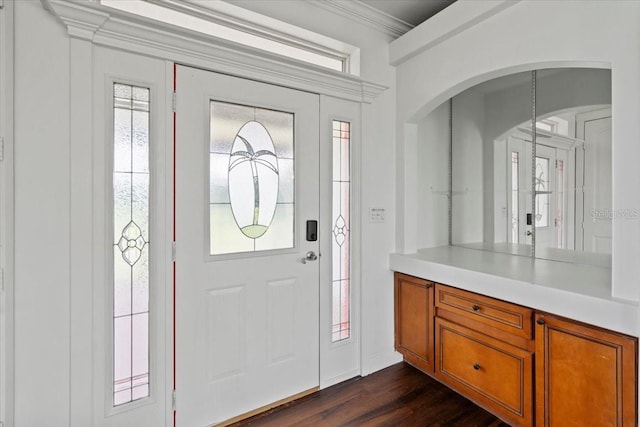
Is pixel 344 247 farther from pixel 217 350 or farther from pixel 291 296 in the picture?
pixel 217 350

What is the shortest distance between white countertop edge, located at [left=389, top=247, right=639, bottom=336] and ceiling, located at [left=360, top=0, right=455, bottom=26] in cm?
193

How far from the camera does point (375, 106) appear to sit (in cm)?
265

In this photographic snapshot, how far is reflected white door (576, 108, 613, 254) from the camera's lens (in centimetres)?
221

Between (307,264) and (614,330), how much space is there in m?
1.67

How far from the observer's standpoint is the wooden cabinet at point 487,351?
187cm

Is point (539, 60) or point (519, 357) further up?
point (539, 60)

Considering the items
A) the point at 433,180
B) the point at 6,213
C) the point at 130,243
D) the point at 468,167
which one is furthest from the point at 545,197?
the point at 6,213

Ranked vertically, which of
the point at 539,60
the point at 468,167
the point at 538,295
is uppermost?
the point at 539,60

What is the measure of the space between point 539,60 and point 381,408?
232cm

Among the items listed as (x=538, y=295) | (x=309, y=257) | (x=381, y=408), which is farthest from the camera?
(x=309, y=257)

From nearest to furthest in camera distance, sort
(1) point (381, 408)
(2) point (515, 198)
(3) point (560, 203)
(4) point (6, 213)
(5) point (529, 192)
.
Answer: (4) point (6, 213), (1) point (381, 408), (3) point (560, 203), (5) point (529, 192), (2) point (515, 198)

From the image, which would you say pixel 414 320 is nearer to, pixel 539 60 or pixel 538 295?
pixel 538 295

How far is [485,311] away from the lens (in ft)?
6.77

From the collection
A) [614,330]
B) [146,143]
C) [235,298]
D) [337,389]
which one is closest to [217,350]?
[235,298]
